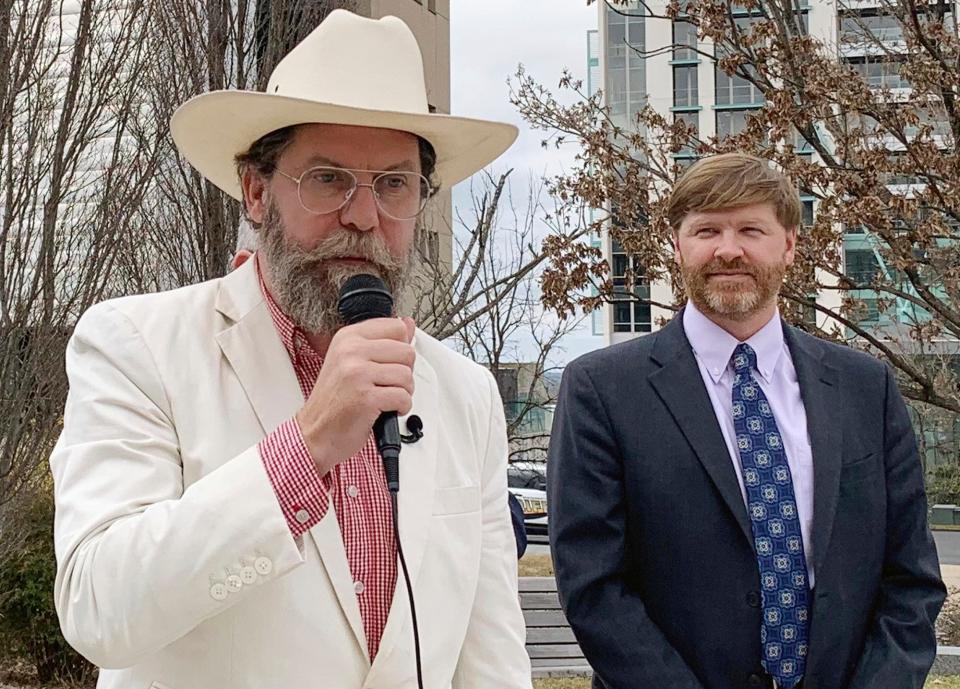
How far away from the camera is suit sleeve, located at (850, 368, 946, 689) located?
3.21 meters

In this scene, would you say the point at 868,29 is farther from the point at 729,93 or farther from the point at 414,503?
the point at 729,93

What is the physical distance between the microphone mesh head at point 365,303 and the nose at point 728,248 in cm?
154

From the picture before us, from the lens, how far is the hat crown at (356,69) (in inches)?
89.7

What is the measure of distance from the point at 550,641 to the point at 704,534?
4944mm

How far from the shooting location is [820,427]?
130 inches

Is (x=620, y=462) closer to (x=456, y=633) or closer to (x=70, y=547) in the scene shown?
(x=456, y=633)

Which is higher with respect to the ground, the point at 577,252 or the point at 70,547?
the point at 577,252

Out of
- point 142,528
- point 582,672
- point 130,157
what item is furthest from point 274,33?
point 142,528

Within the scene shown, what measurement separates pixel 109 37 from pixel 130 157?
2.82ft

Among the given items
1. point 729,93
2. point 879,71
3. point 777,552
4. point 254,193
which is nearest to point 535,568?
point 879,71

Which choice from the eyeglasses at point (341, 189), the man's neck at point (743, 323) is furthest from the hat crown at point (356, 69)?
the man's neck at point (743, 323)

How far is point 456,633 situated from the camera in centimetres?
220

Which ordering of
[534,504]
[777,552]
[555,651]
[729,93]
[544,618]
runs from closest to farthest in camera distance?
[777,552] → [555,651] → [544,618] → [534,504] → [729,93]

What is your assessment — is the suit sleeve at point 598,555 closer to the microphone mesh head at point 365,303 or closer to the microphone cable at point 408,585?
the microphone cable at point 408,585
